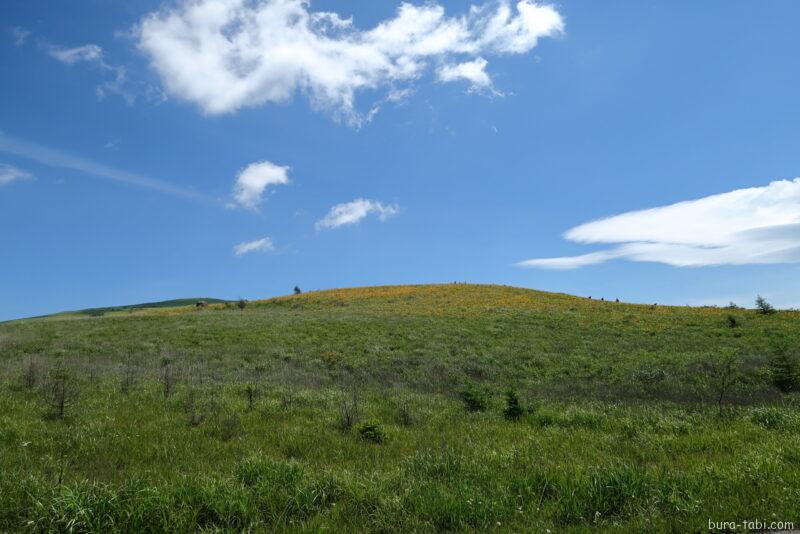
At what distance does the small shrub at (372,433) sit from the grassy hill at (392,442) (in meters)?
0.04

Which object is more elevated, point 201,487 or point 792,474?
point 201,487

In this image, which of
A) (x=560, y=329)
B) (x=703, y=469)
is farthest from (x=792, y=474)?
(x=560, y=329)

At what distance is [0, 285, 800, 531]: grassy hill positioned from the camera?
5.12m

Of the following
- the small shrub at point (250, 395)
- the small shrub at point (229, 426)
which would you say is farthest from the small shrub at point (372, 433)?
the small shrub at point (250, 395)

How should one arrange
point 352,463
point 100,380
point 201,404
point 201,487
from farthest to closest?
point 100,380 < point 201,404 < point 352,463 < point 201,487

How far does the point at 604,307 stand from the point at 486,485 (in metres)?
42.8

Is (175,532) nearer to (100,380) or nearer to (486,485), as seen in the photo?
(486,485)

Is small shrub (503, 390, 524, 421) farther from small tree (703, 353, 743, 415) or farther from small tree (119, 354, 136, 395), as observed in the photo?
small tree (119, 354, 136, 395)

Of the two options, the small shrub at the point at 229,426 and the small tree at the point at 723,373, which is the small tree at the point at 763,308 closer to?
the small tree at the point at 723,373

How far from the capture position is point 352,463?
7.07m

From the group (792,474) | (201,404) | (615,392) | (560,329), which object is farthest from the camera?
(560,329)

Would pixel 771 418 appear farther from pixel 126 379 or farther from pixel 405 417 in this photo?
pixel 126 379

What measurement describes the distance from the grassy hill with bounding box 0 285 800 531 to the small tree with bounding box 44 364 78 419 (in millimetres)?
74

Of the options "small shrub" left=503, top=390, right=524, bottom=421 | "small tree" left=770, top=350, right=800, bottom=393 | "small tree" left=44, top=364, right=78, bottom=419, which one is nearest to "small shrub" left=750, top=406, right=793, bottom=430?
"small shrub" left=503, top=390, right=524, bottom=421
